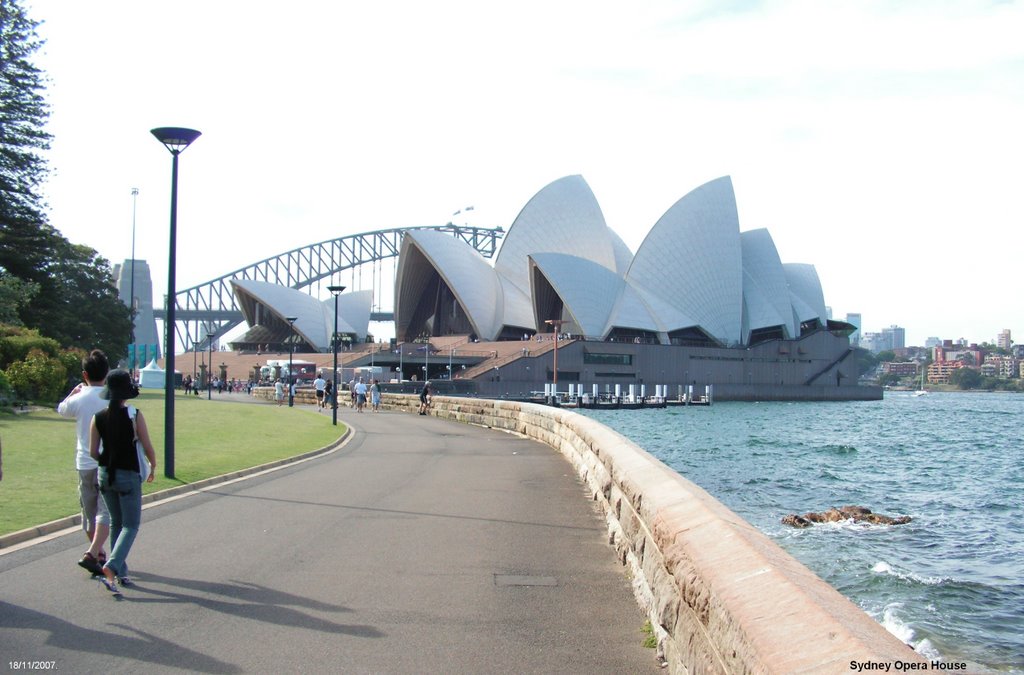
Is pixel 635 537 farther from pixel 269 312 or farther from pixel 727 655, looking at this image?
pixel 269 312

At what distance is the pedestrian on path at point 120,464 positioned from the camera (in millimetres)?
6707

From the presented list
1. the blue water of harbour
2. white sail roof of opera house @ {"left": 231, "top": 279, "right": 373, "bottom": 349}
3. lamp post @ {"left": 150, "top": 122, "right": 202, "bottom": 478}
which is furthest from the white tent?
lamp post @ {"left": 150, "top": 122, "right": 202, "bottom": 478}

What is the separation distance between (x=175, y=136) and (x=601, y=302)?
7303cm

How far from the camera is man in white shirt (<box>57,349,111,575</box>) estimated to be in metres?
6.89

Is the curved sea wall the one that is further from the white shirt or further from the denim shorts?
the white shirt

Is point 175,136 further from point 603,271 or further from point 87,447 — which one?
point 603,271

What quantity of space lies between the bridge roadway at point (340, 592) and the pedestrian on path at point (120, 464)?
38 cm

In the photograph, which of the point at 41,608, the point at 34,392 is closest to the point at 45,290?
the point at 34,392

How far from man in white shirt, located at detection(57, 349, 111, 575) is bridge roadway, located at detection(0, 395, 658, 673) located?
40 centimetres

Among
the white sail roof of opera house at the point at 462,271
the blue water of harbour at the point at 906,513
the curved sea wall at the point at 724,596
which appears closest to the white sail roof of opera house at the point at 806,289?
the white sail roof of opera house at the point at 462,271

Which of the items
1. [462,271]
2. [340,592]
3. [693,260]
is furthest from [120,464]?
[462,271]

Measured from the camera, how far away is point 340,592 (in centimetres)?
675

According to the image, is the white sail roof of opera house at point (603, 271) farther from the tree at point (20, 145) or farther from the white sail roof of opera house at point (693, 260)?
the tree at point (20, 145)

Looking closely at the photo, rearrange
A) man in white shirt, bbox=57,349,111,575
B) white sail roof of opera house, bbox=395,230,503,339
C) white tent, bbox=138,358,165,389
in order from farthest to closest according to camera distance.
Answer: white sail roof of opera house, bbox=395,230,503,339, white tent, bbox=138,358,165,389, man in white shirt, bbox=57,349,111,575
